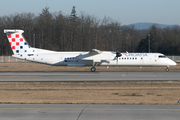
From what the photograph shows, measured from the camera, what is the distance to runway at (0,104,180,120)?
357 inches

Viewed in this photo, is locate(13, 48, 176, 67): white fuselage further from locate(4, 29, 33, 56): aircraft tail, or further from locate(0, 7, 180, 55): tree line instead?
locate(0, 7, 180, 55): tree line

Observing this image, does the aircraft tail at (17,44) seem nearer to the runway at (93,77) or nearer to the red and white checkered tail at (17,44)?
the red and white checkered tail at (17,44)

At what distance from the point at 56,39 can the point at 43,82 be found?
55304mm

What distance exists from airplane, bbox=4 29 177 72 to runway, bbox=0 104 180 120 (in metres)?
23.2

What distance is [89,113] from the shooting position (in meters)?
9.71

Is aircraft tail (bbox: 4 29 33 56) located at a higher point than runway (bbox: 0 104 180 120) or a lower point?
higher

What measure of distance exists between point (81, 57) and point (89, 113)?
80.6 feet

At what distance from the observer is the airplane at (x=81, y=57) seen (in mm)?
33750

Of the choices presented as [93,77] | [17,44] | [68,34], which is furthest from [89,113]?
[68,34]

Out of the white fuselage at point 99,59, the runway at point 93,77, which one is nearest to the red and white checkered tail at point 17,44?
the white fuselage at point 99,59

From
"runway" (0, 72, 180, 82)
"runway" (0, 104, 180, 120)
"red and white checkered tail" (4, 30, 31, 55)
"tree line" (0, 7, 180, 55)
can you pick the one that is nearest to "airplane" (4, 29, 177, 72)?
"red and white checkered tail" (4, 30, 31, 55)

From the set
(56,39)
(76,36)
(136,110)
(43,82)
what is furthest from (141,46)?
(136,110)

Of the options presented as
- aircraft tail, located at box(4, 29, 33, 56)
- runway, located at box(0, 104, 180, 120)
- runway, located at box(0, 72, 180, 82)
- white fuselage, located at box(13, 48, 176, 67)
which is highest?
aircraft tail, located at box(4, 29, 33, 56)

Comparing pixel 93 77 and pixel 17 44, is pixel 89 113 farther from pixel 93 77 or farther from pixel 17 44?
pixel 17 44
